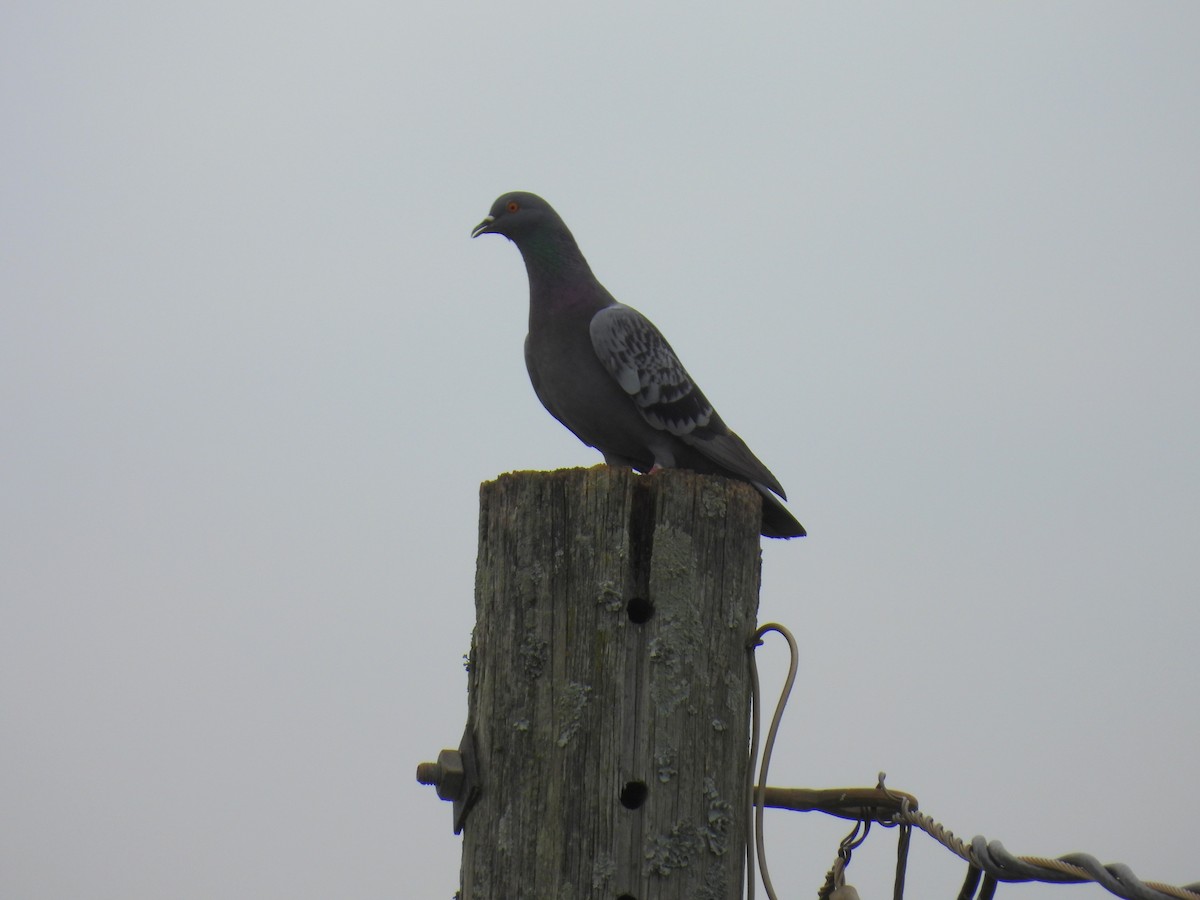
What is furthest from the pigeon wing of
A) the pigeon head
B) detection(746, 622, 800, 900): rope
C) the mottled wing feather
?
detection(746, 622, 800, 900): rope

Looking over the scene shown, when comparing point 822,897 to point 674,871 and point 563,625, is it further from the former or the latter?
point 563,625

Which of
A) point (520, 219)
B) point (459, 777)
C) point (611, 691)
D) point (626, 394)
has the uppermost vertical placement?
point (520, 219)

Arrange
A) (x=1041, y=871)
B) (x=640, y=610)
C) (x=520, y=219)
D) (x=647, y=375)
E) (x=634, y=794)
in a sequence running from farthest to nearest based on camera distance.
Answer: (x=520, y=219), (x=647, y=375), (x=640, y=610), (x=634, y=794), (x=1041, y=871)

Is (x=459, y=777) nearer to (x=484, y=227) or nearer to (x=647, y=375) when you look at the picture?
(x=647, y=375)

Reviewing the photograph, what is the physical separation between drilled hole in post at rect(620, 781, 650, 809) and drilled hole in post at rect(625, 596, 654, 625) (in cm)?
33

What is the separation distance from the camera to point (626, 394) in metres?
5.00

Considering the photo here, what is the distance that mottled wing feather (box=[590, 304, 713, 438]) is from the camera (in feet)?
16.2

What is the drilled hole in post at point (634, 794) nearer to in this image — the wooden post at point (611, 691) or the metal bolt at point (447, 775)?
the wooden post at point (611, 691)

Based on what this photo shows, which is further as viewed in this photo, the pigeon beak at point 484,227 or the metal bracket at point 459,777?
the pigeon beak at point 484,227

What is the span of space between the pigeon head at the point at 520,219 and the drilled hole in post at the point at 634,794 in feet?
10.8

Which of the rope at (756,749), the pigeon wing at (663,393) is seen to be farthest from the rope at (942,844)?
the pigeon wing at (663,393)

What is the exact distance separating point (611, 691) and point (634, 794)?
216mm

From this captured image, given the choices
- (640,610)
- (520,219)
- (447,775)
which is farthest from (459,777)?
(520,219)

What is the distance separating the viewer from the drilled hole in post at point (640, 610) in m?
2.70
